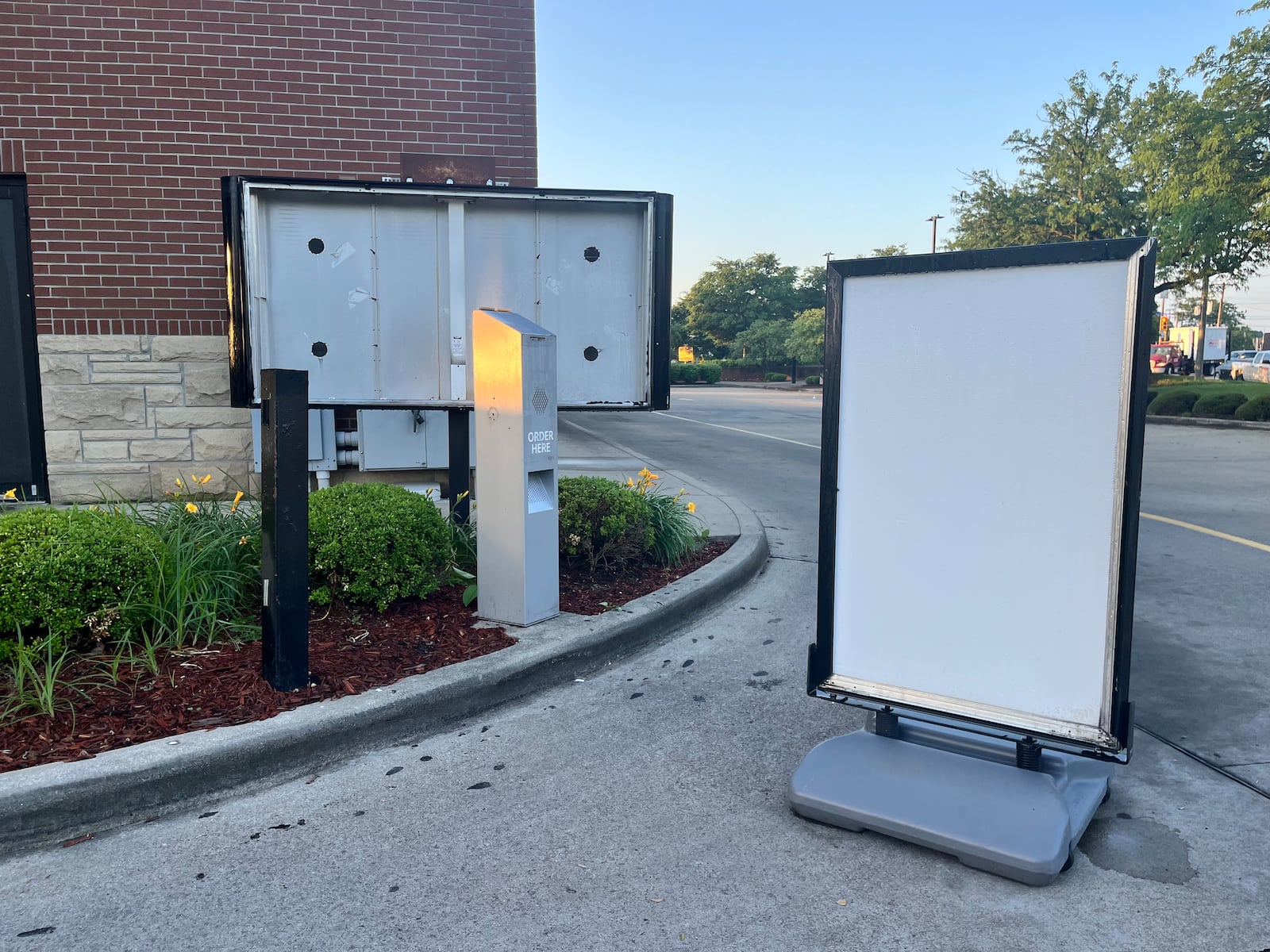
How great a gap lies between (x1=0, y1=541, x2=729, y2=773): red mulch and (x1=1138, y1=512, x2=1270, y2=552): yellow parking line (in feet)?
18.3

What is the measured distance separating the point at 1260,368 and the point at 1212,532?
48240 millimetres

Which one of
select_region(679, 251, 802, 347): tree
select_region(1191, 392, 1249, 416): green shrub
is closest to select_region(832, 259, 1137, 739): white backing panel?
select_region(1191, 392, 1249, 416): green shrub

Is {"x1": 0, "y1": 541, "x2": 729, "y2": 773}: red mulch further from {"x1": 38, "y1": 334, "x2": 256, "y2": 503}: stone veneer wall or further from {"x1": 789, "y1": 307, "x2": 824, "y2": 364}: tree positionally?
{"x1": 789, "y1": 307, "x2": 824, "y2": 364}: tree

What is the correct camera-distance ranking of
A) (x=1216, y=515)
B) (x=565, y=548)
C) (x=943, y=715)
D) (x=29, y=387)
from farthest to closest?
(x=1216, y=515) → (x=29, y=387) → (x=565, y=548) → (x=943, y=715)

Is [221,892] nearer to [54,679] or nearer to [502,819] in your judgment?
[502,819]

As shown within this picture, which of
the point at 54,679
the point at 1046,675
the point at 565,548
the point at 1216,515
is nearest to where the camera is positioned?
the point at 1046,675

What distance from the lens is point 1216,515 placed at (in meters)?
9.14

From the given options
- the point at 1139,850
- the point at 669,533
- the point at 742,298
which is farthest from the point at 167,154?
the point at 742,298

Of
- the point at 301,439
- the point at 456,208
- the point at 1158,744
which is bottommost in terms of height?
the point at 1158,744

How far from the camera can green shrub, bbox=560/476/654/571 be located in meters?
5.74

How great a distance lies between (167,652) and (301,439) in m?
1.24

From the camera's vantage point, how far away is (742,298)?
3622 inches

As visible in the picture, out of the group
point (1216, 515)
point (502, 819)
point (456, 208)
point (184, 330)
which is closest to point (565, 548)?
point (456, 208)

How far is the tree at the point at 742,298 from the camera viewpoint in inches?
3551
